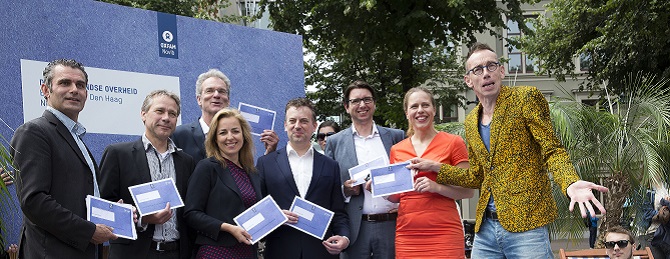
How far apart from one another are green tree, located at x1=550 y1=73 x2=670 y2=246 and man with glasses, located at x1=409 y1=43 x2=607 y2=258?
5.60 meters

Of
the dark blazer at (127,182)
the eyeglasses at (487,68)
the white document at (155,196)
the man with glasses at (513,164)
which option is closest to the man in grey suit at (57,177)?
the white document at (155,196)

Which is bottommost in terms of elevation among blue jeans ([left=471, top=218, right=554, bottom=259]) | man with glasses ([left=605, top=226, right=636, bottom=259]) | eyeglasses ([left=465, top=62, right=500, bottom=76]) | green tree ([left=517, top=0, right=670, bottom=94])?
man with glasses ([left=605, top=226, right=636, bottom=259])

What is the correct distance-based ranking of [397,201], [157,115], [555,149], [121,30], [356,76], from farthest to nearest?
[356,76]
[121,30]
[397,201]
[157,115]
[555,149]

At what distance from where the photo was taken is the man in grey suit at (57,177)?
416cm

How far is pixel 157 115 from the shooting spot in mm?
5199

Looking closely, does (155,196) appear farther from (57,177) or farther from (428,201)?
(428,201)

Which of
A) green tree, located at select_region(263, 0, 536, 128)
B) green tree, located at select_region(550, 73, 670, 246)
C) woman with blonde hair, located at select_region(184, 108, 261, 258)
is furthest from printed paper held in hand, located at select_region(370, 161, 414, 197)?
green tree, located at select_region(263, 0, 536, 128)

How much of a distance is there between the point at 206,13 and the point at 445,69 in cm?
959

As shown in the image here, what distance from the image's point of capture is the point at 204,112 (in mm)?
6113

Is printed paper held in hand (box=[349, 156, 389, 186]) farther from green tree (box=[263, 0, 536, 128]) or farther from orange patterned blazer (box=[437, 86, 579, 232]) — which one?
green tree (box=[263, 0, 536, 128])

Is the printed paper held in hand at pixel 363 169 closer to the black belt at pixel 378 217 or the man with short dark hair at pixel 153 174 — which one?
the black belt at pixel 378 217

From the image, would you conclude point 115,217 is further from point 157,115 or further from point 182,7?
point 182,7

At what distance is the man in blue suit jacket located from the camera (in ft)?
18.1

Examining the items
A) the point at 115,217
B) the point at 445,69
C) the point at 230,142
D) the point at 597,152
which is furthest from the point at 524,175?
the point at 445,69
